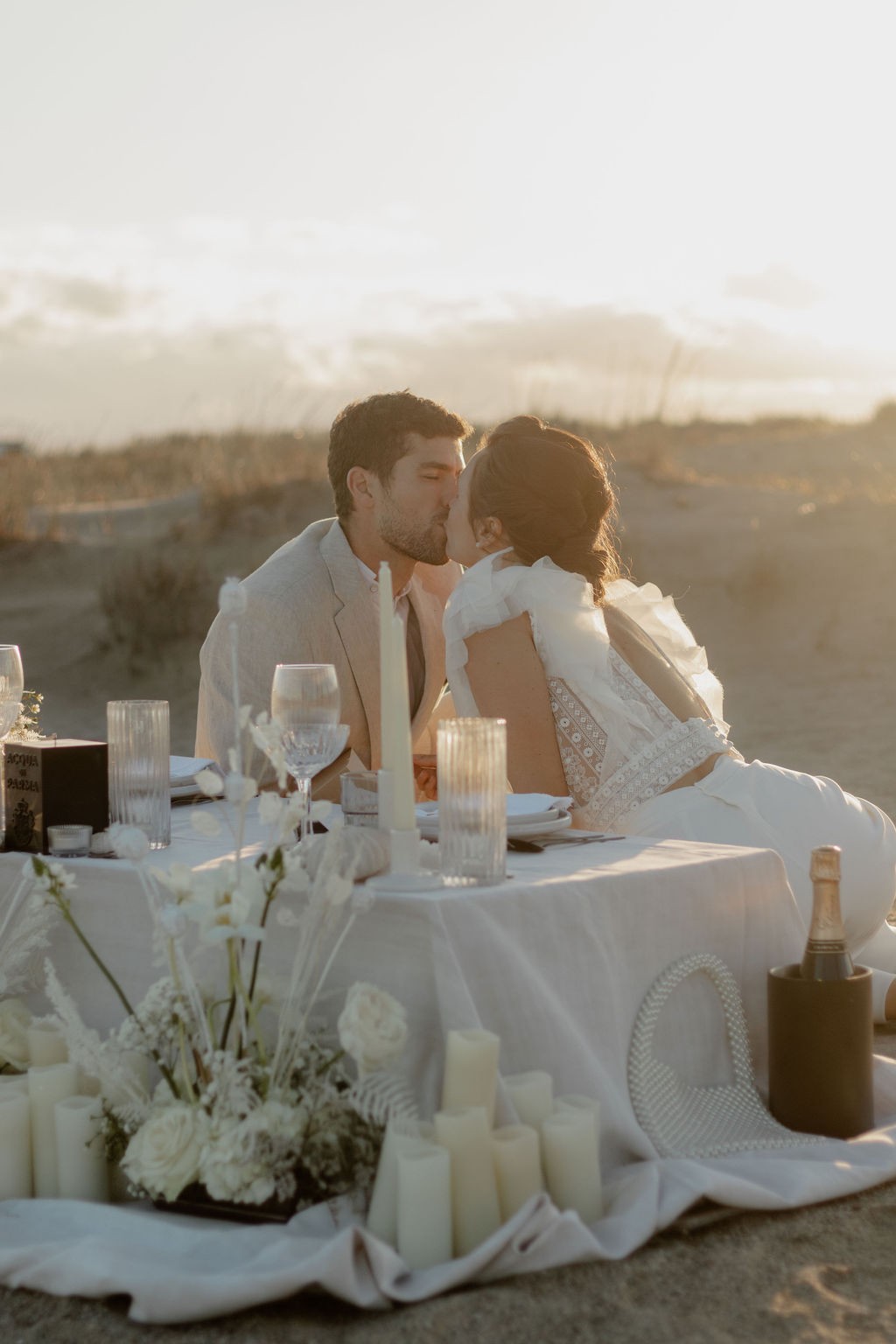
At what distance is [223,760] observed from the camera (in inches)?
189

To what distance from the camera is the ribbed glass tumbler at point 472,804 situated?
2697 millimetres

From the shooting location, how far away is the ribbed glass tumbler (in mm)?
2697

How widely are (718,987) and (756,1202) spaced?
42cm

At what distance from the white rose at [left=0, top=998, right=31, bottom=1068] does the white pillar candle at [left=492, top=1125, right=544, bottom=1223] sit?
3.68 feet

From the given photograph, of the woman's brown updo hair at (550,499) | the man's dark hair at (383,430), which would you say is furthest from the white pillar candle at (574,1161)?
the man's dark hair at (383,430)

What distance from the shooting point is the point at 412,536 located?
5375 mm

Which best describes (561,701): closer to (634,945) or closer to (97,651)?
(634,945)

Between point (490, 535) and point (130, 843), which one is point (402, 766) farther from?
point (490, 535)

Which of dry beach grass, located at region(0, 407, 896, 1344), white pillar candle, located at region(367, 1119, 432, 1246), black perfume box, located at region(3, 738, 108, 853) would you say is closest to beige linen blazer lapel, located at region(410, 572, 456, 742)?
dry beach grass, located at region(0, 407, 896, 1344)

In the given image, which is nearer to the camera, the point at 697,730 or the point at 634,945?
the point at 634,945

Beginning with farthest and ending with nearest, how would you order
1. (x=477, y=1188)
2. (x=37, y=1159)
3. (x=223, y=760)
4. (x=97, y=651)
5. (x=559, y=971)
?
1. (x=97, y=651)
2. (x=223, y=760)
3. (x=37, y=1159)
4. (x=559, y=971)
5. (x=477, y=1188)

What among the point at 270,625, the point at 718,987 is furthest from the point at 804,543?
the point at 718,987

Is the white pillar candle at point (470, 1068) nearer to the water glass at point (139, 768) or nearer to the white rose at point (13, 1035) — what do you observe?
the water glass at point (139, 768)

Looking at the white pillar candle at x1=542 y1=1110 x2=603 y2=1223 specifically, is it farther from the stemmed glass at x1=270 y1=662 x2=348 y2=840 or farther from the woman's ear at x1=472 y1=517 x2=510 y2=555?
Answer: the woman's ear at x1=472 y1=517 x2=510 y2=555
